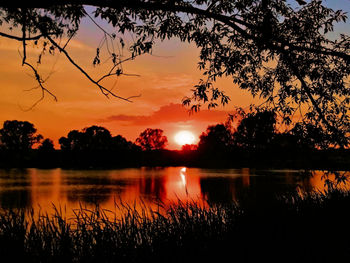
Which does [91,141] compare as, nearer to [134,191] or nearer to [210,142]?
[210,142]

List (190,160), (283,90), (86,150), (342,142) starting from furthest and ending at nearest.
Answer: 1. (86,150)
2. (190,160)
3. (283,90)
4. (342,142)

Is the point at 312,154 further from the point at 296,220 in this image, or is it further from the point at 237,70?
the point at 237,70

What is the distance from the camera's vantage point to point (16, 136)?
328ft

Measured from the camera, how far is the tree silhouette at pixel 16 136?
326 feet

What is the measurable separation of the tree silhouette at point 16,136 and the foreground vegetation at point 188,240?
102 m

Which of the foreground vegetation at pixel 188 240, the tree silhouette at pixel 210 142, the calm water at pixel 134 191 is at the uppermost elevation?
the tree silhouette at pixel 210 142

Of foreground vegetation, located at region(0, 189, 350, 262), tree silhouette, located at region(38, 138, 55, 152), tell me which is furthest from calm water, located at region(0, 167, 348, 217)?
tree silhouette, located at region(38, 138, 55, 152)

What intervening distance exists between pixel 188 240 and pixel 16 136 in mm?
105135

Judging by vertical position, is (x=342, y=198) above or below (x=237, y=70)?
below

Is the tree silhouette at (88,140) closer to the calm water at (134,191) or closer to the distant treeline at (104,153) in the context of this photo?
the distant treeline at (104,153)

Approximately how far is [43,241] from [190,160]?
302ft

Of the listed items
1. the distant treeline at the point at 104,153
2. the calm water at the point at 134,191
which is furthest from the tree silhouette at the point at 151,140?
the calm water at the point at 134,191

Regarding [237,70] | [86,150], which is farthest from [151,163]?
[237,70]

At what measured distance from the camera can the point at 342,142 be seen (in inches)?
343
